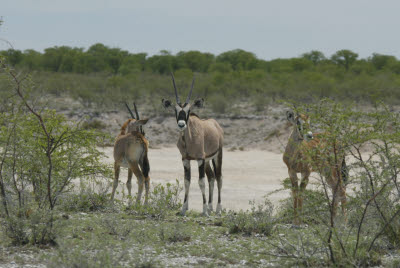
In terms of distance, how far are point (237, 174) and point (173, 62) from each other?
176 ft

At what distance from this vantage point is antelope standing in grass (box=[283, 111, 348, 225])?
6816mm

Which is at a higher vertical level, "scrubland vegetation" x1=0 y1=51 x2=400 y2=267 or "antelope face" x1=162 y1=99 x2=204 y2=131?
"antelope face" x1=162 y1=99 x2=204 y2=131

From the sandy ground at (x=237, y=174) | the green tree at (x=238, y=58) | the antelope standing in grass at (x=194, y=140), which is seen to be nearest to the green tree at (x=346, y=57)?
the green tree at (x=238, y=58)

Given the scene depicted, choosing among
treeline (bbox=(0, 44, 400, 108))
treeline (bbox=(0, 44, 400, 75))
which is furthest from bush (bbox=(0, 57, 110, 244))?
treeline (bbox=(0, 44, 400, 75))

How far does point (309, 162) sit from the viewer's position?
679 cm

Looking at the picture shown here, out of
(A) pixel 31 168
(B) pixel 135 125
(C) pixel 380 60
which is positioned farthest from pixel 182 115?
(C) pixel 380 60

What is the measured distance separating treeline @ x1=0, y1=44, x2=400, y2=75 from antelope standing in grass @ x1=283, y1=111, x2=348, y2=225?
181ft

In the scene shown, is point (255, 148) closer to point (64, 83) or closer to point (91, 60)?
point (64, 83)

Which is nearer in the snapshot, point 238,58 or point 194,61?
point 194,61

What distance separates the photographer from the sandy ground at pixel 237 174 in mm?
15883

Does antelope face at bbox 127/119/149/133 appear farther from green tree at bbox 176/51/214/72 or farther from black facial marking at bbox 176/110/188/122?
green tree at bbox 176/51/214/72

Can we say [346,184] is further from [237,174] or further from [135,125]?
[237,174]

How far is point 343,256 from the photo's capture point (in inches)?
268

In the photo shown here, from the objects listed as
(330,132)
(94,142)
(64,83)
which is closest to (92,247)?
(330,132)
